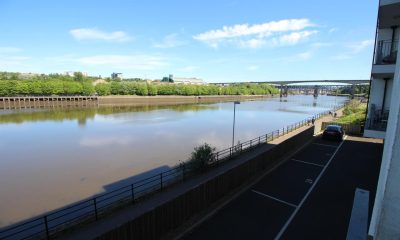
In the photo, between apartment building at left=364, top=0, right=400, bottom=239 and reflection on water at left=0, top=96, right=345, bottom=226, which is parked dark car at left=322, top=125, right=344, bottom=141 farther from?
apartment building at left=364, top=0, right=400, bottom=239

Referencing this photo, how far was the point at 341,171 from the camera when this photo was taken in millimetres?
15086

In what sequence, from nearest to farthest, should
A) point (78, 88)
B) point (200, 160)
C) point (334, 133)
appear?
point (200, 160), point (334, 133), point (78, 88)

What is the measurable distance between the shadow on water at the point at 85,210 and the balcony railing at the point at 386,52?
9971mm

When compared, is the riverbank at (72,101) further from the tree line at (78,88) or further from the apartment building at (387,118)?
the apartment building at (387,118)

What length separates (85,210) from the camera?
38.7 ft

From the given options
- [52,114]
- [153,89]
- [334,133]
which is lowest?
[52,114]

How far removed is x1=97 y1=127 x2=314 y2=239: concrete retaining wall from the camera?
23.8 feet

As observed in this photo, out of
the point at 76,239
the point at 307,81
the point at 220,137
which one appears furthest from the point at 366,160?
the point at 307,81

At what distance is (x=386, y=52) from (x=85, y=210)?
1556 cm

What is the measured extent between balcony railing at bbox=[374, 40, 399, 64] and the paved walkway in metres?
5.81

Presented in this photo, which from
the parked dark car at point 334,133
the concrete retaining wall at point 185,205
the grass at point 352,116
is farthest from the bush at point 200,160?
the grass at point 352,116

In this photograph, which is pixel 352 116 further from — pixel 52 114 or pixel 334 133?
pixel 52 114

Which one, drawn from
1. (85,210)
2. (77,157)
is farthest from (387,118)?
(77,157)

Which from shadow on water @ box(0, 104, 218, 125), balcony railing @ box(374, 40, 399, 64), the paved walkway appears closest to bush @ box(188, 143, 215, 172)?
the paved walkway
